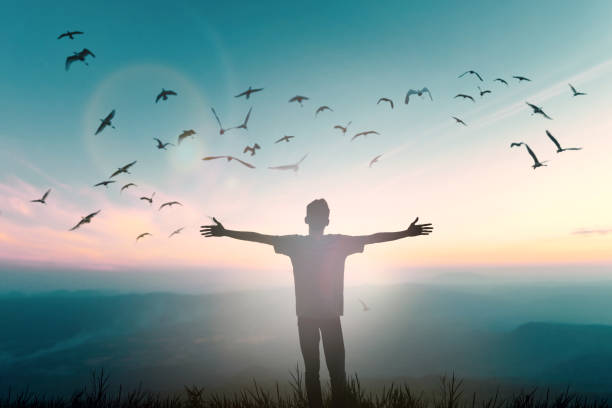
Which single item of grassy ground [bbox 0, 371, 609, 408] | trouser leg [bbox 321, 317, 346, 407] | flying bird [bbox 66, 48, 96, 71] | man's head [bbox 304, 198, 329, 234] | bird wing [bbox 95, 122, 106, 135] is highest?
flying bird [bbox 66, 48, 96, 71]

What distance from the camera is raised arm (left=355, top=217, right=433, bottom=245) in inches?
218

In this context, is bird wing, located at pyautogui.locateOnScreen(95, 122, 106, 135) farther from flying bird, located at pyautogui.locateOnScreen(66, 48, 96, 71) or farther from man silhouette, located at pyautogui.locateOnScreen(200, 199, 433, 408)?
man silhouette, located at pyautogui.locateOnScreen(200, 199, 433, 408)

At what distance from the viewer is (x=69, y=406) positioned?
684 centimetres

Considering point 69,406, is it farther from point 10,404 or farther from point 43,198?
point 43,198

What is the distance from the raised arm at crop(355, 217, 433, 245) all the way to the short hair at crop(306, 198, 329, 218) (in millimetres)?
656

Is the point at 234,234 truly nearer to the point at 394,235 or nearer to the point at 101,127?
the point at 394,235

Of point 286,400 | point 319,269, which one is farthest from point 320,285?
point 286,400

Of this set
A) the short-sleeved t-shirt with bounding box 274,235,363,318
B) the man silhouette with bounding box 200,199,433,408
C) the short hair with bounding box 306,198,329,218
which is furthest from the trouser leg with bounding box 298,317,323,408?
the short hair with bounding box 306,198,329,218

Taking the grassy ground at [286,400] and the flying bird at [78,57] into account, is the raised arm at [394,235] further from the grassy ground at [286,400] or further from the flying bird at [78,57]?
the flying bird at [78,57]

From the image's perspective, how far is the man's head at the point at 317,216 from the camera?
18.4 feet

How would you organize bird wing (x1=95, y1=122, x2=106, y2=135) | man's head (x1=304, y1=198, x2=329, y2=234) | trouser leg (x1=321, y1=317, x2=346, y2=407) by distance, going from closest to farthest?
trouser leg (x1=321, y1=317, x2=346, y2=407)
man's head (x1=304, y1=198, x2=329, y2=234)
bird wing (x1=95, y1=122, x2=106, y2=135)

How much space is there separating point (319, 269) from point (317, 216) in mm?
845

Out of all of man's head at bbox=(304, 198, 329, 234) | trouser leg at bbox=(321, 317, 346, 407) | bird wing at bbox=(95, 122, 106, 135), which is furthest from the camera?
bird wing at bbox=(95, 122, 106, 135)

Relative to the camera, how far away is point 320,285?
5.27 meters
